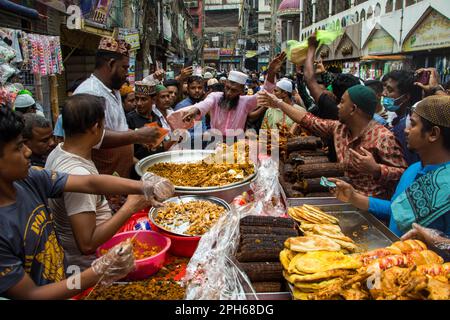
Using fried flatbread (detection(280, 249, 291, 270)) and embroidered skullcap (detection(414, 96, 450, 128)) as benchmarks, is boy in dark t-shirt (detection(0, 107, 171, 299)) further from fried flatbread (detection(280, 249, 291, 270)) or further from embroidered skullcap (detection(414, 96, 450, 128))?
embroidered skullcap (detection(414, 96, 450, 128))

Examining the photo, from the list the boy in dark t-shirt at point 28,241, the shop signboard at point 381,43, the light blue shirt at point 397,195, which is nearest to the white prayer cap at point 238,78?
the light blue shirt at point 397,195

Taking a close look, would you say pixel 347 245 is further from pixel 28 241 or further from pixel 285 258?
pixel 28 241

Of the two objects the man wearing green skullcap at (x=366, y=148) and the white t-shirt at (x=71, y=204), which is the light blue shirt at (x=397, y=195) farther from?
the white t-shirt at (x=71, y=204)

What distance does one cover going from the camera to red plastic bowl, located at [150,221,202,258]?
1.99 meters

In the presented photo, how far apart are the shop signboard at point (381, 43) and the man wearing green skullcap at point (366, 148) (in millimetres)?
13458

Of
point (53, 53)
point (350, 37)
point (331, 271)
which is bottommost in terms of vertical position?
point (331, 271)

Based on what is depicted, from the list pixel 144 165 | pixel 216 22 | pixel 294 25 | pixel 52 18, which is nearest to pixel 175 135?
pixel 144 165

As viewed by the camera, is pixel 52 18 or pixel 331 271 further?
pixel 52 18

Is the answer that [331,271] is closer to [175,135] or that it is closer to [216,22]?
[175,135]

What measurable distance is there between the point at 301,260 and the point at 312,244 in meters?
0.19

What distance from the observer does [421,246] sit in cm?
166

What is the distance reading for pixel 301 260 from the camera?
1561 mm
